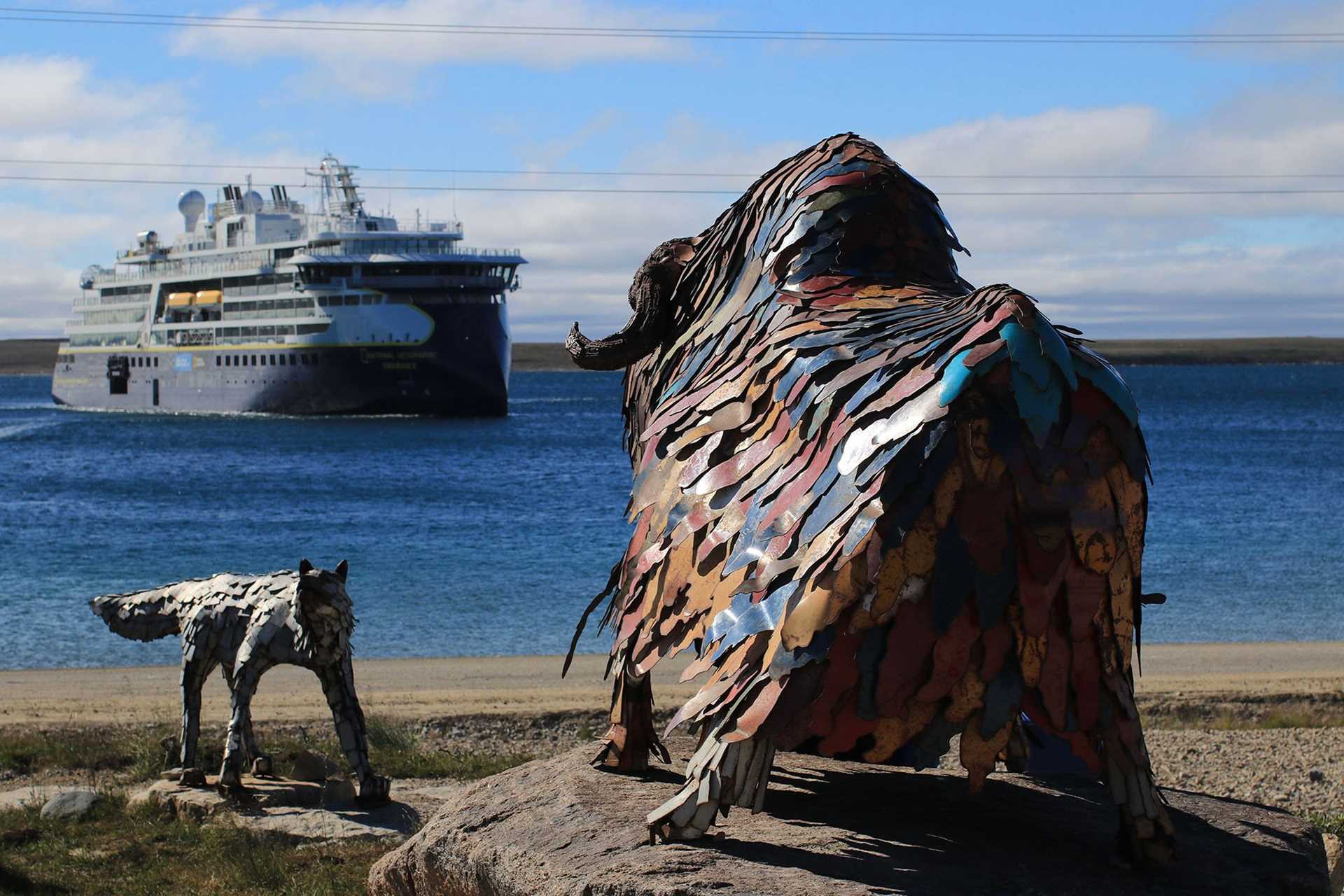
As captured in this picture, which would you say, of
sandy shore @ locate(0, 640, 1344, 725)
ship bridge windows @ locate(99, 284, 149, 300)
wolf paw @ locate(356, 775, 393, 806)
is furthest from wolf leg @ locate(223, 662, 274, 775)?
ship bridge windows @ locate(99, 284, 149, 300)

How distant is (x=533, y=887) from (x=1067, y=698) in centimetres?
168

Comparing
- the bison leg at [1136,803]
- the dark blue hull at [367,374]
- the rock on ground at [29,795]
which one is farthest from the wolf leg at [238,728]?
the dark blue hull at [367,374]

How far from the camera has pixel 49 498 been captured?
41.5 metres

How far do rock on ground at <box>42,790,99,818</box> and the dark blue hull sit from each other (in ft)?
161

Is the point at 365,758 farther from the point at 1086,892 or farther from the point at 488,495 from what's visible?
the point at 488,495

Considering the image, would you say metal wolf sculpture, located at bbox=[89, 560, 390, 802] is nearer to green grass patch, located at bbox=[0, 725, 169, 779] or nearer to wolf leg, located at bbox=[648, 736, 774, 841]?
green grass patch, located at bbox=[0, 725, 169, 779]

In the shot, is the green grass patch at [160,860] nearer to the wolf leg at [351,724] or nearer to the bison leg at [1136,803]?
the wolf leg at [351,724]

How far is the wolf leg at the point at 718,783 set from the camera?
3934mm

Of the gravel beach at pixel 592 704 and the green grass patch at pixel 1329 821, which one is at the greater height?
the green grass patch at pixel 1329 821

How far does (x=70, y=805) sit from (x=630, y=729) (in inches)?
180

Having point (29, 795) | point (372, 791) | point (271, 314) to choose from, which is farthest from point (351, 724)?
point (271, 314)

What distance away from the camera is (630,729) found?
5.34m

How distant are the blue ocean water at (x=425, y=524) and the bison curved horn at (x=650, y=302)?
1320 centimetres

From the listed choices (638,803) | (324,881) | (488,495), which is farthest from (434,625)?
(488,495)
